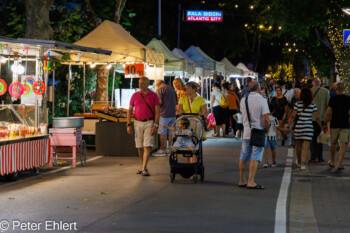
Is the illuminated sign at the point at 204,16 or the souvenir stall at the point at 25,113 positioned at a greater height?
the illuminated sign at the point at 204,16

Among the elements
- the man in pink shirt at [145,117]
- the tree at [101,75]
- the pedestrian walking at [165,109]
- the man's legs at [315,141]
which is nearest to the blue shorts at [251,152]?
Answer: the man in pink shirt at [145,117]

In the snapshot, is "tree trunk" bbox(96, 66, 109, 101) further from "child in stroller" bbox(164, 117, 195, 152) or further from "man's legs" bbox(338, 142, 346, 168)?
"child in stroller" bbox(164, 117, 195, 152)

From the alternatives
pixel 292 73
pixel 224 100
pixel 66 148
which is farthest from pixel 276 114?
pixel 292 73

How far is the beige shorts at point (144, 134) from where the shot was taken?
12945 millimetres

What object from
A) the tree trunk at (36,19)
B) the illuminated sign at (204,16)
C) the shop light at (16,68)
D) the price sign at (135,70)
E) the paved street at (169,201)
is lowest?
the paved street at (169,201)

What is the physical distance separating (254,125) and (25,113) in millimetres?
5101

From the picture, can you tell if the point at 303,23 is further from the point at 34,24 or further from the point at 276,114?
the point at 34,24

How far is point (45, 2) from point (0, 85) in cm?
414

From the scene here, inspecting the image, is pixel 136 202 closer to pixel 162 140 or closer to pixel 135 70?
pixel 162 140

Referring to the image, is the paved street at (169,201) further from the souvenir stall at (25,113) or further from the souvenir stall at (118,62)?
the souvenir stall at (118,62)

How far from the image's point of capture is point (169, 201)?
32.6ft

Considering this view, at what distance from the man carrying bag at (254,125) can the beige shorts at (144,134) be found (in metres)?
2.23

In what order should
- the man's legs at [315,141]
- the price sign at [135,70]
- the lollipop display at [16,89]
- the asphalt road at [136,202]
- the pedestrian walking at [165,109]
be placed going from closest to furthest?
1. the asphalt road at [136,202]
2. the lollipop display at [16,89]
3. the man's legs at [315,141]
4. the pedestrian walking at [165,109]
5. the price sign at [135,70]

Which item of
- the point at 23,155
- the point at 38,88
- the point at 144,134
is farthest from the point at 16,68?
the point at 144,134
